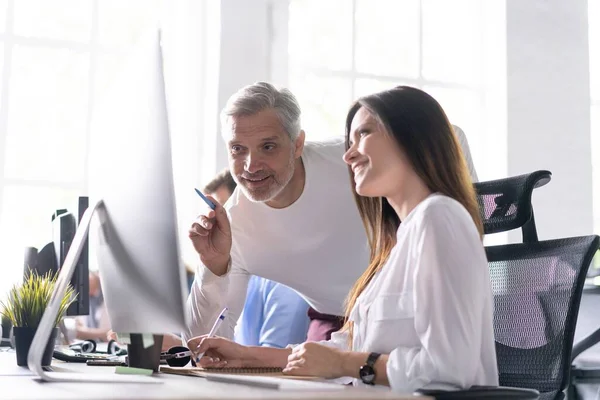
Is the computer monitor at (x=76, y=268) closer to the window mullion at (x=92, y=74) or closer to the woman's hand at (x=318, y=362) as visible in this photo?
the woman's hand at (x=318, y=362)

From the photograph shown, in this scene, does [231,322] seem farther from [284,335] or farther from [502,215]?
[502,215]

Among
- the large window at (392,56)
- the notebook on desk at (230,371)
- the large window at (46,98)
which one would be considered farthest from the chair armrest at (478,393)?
the large window at (392,56)

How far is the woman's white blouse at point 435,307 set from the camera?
1.19 m

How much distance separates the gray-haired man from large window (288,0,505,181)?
1842mm

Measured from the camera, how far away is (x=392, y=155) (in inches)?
57.7

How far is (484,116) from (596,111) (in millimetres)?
741

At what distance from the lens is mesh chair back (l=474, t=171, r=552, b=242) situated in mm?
1827

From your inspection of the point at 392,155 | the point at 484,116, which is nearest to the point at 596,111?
the point at 484,116

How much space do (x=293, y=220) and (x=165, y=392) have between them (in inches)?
57.3

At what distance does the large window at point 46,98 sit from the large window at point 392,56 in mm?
975

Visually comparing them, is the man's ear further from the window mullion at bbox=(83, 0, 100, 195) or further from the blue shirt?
the window mullion at bbox=(83, 0, 100, 195)

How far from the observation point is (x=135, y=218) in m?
1.26

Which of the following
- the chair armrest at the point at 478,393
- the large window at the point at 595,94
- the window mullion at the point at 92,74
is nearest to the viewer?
the chair armrest at the point at 478,393

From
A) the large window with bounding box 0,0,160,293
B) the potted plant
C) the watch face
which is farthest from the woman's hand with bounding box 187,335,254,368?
the large window with bounding box 0,0,160,293
